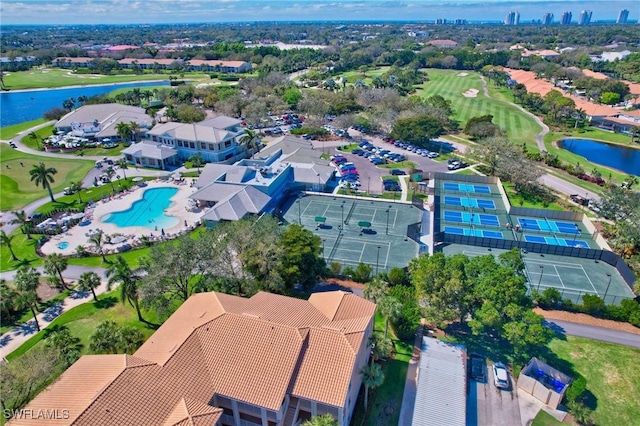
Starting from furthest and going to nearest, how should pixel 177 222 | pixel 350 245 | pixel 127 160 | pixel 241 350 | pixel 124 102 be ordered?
pixel 124 102 < pixel 127 160 < pixel 177 222 < pixel 350 245 < pixel 241 350

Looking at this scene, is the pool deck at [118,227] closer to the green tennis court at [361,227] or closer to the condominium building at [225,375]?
the green tennis court at [361,227]

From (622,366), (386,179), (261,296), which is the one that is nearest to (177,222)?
(261,296)

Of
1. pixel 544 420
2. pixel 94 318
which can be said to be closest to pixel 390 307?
pixel 544 420

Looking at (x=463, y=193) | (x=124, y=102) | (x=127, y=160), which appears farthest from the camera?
(x=124, y=102)

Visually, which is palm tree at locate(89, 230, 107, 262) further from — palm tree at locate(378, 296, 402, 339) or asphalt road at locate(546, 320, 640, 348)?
asphalt road at locate(546, 320, 640, 348)

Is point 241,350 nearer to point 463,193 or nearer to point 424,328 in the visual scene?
point 424,328

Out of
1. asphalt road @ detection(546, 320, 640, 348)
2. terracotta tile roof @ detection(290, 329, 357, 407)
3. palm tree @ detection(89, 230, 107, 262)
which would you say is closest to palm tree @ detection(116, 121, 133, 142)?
palm tree @ detection(89, 230, 107, 262)
